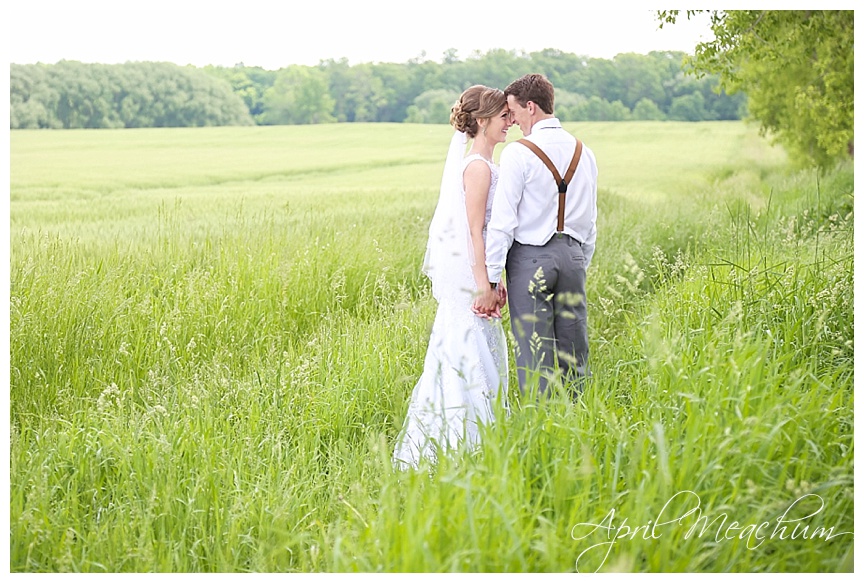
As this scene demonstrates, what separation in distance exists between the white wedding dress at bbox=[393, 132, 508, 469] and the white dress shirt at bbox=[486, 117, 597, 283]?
0.21 meters

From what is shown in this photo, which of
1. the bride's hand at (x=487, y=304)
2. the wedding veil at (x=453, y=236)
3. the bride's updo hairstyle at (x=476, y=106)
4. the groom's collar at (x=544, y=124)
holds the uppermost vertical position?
the bride's updo hairstyle at (x=476, y=106)

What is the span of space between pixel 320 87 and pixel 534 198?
32.8 ft

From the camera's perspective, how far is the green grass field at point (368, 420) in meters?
2.53

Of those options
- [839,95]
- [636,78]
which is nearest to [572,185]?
[839,95]

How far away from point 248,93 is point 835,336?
11338 millimetres

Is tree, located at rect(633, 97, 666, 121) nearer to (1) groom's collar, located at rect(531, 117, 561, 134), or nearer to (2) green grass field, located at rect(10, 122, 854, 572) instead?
(2) green grass field, located at rect(10, 122, 854, 572)

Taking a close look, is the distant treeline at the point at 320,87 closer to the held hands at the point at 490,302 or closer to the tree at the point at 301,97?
the tree at the point at 301,97

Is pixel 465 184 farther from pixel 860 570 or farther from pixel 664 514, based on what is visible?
pixel 860 570

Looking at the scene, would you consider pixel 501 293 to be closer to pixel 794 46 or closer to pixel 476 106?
pixel 476 106

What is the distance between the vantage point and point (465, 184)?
3910mm
